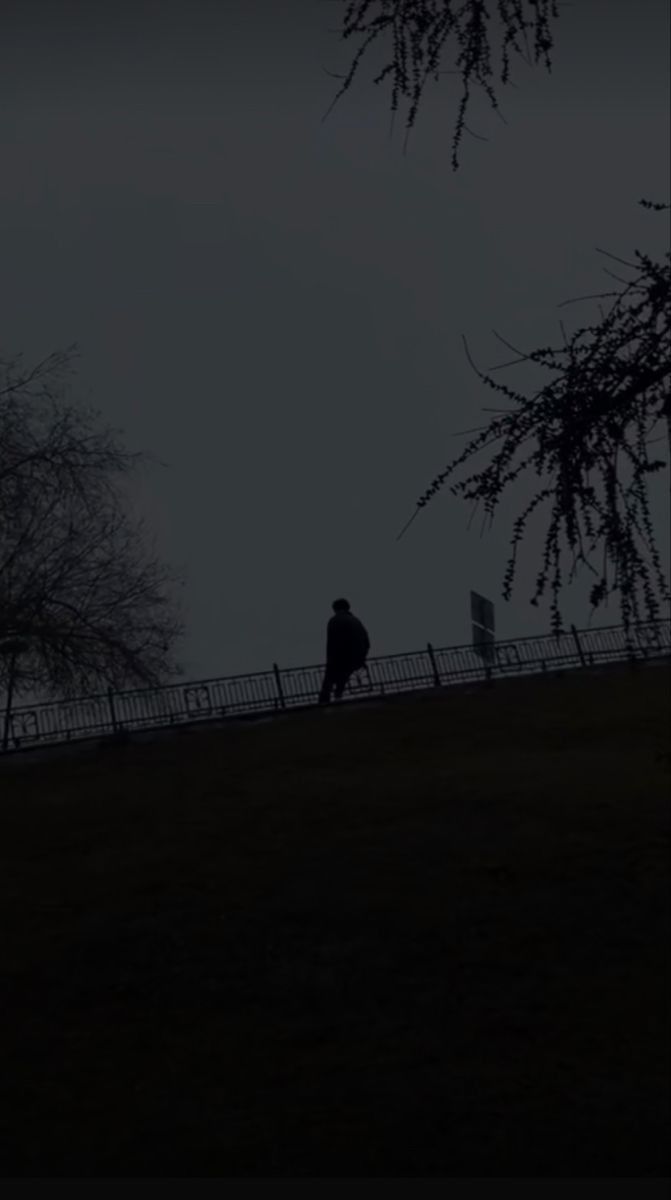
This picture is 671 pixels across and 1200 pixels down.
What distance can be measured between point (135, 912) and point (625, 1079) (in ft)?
12.6

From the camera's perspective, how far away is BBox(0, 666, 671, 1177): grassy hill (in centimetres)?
834

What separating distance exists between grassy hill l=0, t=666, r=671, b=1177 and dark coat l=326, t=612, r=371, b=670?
735 centimetres

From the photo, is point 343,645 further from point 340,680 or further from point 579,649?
point 579,649

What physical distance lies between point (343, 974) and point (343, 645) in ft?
42.0

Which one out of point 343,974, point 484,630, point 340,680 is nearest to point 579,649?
point 484,630

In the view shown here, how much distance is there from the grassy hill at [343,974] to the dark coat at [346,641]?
24.1 ft

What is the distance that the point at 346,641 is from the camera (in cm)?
2262

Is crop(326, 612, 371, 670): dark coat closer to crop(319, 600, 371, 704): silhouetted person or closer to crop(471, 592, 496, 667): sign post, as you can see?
crop(319, 600, 371, 704): silhouetted person

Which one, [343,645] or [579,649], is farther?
[579,649]

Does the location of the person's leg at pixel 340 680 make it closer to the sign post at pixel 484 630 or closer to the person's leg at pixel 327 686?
the person's leg at pixel 327 686

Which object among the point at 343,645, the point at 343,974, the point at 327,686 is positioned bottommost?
the point at 343,974

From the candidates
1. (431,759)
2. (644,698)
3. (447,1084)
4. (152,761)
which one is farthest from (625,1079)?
(644,698)

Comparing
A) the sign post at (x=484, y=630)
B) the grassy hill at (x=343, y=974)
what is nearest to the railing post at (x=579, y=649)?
the sign post at (x=484, y=630)

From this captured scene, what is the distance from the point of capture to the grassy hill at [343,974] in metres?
8.34
